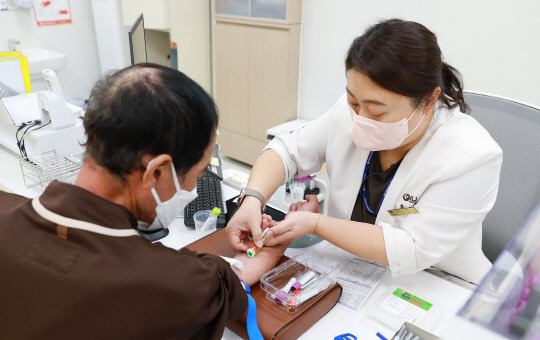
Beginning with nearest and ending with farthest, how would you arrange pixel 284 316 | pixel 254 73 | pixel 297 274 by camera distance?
pixel 284 316
pixel 297 274
pixel 254 73

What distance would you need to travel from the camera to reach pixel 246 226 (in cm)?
122

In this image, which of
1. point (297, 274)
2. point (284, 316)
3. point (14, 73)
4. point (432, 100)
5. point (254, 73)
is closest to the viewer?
point (284, 316)

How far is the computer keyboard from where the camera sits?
1380mm

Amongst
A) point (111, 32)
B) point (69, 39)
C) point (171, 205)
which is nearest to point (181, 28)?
point (111, 32)

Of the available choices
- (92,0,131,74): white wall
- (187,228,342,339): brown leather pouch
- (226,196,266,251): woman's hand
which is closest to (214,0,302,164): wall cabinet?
(92,0,131,74): white wall

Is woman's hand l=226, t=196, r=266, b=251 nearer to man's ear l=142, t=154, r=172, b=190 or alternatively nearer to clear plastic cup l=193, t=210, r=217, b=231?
clear plastic cup l=193, t=210, r=217, b=231

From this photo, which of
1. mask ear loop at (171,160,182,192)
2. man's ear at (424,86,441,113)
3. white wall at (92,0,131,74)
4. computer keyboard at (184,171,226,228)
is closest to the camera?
mask ear loop at (171,160,182,192)

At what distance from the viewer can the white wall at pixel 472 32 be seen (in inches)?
88.3

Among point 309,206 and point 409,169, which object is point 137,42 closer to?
point 309,206

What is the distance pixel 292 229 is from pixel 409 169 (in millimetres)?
378

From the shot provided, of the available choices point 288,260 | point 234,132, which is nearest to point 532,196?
point 288,260

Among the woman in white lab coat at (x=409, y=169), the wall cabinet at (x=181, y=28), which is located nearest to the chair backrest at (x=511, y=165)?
the woman in white lab coat at (x=409, y=169)

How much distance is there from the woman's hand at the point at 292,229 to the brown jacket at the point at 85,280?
1.46 feet

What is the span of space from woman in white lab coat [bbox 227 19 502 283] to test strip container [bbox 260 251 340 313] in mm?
69
